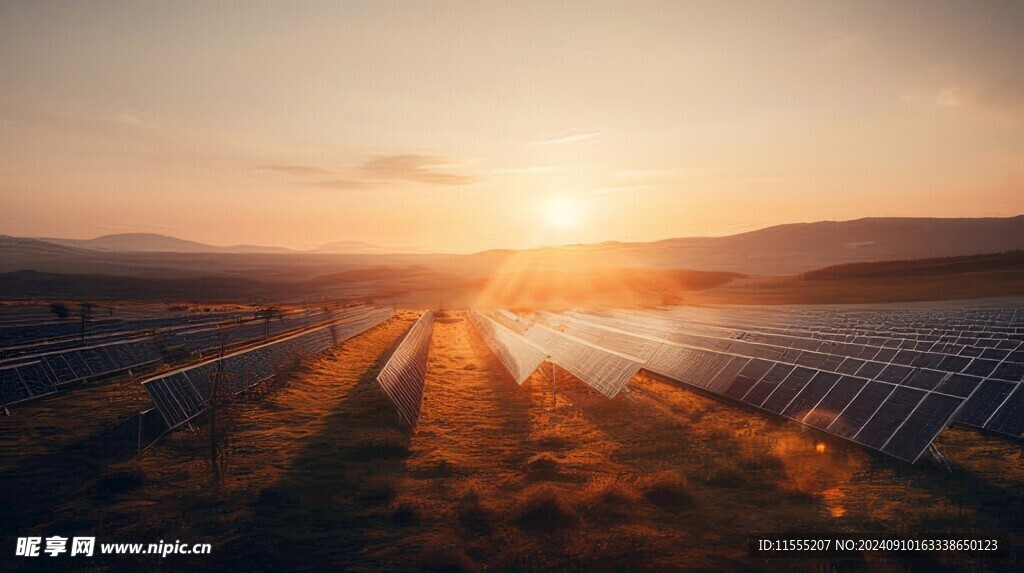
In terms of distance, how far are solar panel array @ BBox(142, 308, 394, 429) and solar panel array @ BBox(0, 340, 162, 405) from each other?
16.3 feet

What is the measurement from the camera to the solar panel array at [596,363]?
17.1 meters

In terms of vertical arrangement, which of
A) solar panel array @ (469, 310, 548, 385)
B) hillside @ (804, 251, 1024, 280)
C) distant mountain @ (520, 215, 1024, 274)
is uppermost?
distant mountain @ (520, 215, 1024, 274)

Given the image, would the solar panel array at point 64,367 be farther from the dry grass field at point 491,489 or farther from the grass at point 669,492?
the grass at point 669,492

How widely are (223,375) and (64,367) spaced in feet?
40.4

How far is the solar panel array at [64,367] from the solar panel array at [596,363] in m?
18.4

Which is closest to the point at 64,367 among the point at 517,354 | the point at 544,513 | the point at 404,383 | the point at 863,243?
the point at 404,383

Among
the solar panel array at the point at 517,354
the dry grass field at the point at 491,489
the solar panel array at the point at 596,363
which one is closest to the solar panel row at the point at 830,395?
the dry grass field at the point at 491,489

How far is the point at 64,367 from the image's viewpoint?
19938 mm

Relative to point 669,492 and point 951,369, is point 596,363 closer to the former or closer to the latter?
point 669,492

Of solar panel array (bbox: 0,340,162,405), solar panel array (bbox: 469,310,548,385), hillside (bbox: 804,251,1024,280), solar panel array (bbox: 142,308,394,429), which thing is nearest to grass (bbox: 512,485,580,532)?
solar panel array (bbox: 142,308,394,429)

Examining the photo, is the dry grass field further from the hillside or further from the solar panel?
the hillside

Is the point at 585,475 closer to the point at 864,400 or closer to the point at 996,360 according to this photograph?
the point at 864,400

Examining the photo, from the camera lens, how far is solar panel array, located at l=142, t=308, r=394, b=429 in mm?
14664

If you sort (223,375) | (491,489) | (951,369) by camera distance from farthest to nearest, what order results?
(951,369)
(223,375)
(491,489)
